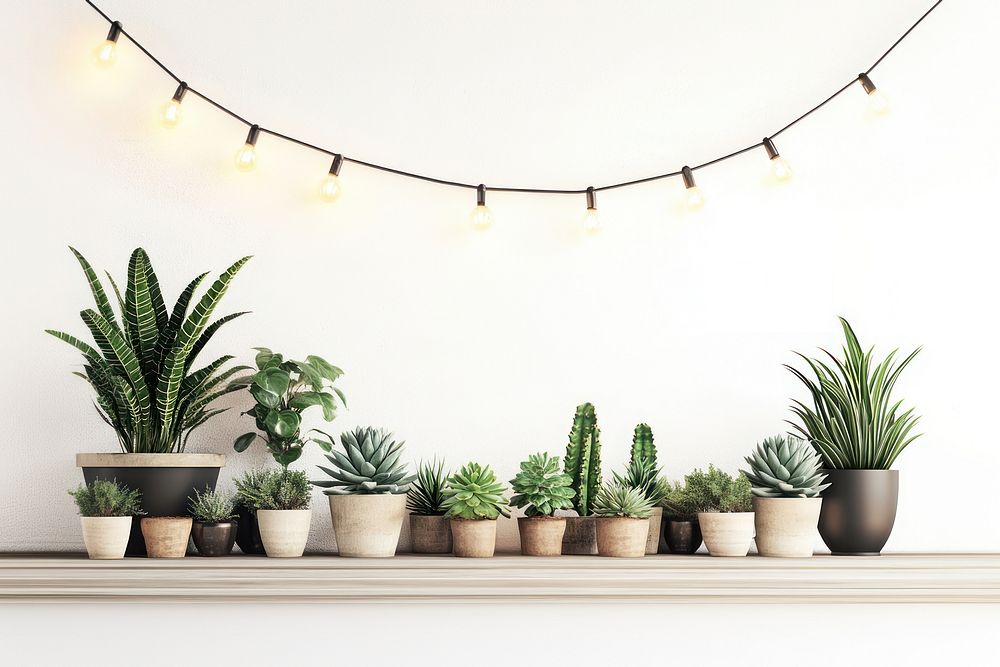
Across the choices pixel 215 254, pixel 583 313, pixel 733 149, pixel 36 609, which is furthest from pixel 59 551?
pixel 733 149

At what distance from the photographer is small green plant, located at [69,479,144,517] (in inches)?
44.6

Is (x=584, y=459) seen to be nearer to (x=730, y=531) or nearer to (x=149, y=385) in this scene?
(x=730, y=531)

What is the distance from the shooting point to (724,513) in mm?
1233

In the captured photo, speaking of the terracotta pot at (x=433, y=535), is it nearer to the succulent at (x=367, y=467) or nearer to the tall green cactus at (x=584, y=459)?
the succulent at (x=367, y=467)

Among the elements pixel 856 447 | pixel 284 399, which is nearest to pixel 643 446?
pixel 856 447

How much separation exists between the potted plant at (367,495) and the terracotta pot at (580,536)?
26cm

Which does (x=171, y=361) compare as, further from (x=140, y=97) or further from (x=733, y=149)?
(x=733, y=149)

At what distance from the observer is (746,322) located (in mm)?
1446

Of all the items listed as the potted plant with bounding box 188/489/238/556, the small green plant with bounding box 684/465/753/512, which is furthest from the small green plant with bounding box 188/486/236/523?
the small green plant with bounding box 684/465/753/512

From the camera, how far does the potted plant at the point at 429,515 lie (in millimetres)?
1271

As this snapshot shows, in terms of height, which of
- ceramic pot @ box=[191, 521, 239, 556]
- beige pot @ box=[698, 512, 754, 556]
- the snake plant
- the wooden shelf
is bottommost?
the wooden shelf

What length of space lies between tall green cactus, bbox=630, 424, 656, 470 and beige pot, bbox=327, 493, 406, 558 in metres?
0.38

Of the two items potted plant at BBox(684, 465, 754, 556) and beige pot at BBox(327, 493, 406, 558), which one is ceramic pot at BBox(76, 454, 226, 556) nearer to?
beige pot at BBox(327, 493, 406, 558)

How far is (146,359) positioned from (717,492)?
0.86 m
